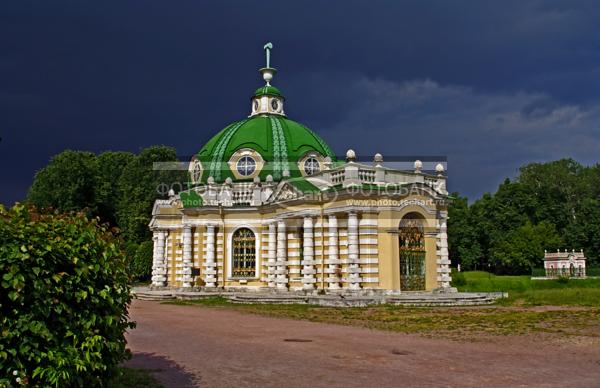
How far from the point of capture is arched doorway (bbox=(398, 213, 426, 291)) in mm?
29484

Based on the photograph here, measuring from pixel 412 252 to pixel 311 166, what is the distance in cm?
1261

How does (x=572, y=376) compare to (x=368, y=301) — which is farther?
(x=368, y=301)

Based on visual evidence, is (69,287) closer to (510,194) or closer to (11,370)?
(11,370)

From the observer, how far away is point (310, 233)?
3078 centimetres

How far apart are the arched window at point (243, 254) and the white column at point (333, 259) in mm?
8330

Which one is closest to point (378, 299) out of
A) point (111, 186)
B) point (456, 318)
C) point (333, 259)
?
point (333, 259)

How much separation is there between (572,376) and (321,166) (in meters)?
30.7

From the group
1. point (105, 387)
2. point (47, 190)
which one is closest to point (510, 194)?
point (47, 190)

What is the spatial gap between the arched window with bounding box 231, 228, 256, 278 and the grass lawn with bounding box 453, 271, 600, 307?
14398 millimetres

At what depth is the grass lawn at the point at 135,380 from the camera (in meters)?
9.16

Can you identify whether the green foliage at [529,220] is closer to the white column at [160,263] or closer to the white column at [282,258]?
the white column at [282,258]

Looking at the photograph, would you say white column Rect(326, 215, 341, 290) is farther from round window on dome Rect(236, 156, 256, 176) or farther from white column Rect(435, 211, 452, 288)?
round window on dome Rect(236, 156, 256, 176)

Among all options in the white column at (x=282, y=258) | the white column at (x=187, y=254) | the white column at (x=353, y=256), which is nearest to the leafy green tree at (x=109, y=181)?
the white column at (x=187, y=254)

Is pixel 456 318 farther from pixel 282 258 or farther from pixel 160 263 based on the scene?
pixel 160 263
